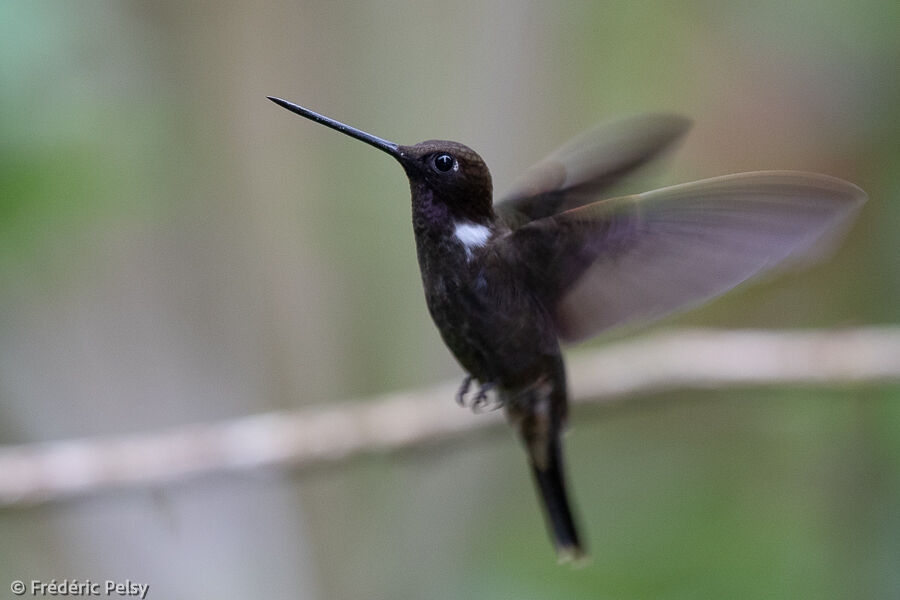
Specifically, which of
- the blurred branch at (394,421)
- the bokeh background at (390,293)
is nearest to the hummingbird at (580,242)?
the blurred branch at (394,421)

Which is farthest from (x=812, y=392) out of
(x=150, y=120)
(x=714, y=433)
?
(x=150, y=120)

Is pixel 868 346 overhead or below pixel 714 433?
overhead

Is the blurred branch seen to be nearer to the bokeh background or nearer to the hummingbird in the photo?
the bokeh background

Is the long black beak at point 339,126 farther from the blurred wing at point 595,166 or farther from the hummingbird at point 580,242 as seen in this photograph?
the blurred wing at point 595,166

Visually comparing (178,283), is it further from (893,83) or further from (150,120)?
(893,83)

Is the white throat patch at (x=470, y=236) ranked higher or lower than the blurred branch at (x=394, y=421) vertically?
higher

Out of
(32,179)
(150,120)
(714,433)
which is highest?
(150,120)

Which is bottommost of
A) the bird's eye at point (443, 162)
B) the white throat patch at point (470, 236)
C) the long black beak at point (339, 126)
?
the white throat patch at point (470, 236)

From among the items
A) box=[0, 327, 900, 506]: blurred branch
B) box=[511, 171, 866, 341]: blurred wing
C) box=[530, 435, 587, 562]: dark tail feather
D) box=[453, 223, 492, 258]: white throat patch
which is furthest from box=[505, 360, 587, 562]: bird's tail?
box=[0, 327, 900, 506]: blurred branch
